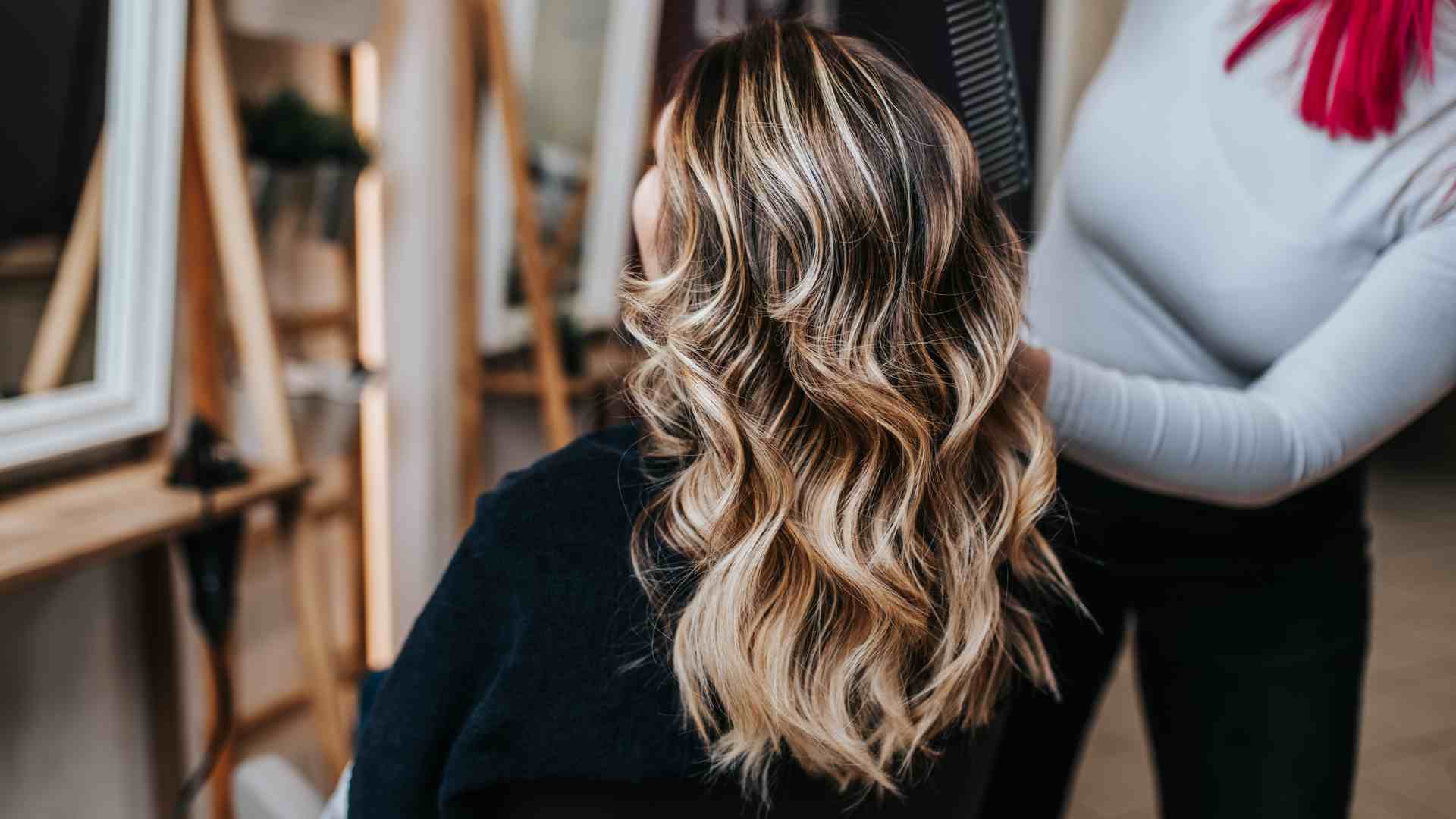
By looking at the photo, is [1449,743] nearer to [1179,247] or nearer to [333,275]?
[1179,247]

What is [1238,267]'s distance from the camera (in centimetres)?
97

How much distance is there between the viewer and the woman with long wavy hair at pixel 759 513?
0.68 meters

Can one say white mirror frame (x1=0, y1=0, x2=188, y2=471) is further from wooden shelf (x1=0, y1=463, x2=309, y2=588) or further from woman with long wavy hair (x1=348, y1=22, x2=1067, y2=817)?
woman with long wavy hair (x1=348, y1=22, x2=1067, y2=817)

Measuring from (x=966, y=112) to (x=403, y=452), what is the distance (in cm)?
128

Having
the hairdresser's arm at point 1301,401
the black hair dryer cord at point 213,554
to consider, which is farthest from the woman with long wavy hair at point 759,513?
the black hair dryer cord at point 213,554

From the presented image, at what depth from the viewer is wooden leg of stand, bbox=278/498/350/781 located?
1.64 meters

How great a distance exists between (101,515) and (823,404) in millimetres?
972

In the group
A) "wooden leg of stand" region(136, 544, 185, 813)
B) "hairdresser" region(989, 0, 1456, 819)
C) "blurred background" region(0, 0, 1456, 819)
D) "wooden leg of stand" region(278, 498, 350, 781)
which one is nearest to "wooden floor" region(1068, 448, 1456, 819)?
"blurred background" region(0, 0, 1456, 819)

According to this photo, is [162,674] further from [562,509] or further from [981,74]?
[981,74]

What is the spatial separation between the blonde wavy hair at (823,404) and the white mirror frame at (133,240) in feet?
2.64

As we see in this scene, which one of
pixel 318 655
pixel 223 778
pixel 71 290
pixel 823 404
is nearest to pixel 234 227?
pixel 71 290

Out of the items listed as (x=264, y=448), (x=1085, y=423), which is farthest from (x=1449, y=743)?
(x=264, y=448)

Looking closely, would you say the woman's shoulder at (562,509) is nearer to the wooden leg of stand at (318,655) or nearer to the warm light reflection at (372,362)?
the wooden leg of stand at (318,655)

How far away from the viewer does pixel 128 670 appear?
1.56 m
